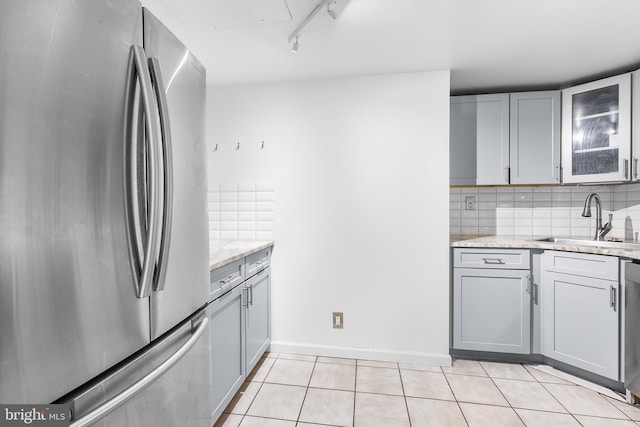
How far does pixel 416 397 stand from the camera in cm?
208

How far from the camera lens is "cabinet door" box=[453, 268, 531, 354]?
8.20 feet

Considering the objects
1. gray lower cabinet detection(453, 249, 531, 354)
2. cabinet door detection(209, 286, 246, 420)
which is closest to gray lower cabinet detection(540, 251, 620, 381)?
gray lower cabinet detection(453, 249, 531, 354)

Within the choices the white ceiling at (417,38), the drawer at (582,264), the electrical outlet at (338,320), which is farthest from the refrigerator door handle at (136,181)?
the drawer at (582,264)

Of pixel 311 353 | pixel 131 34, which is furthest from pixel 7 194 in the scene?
pixel 311 353

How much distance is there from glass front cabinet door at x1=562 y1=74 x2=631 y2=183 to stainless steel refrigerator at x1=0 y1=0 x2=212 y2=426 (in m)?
3.02

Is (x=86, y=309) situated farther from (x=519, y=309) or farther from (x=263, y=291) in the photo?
(x=519, y=309)

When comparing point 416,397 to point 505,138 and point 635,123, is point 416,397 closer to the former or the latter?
point 505,138

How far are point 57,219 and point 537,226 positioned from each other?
11.4 ft

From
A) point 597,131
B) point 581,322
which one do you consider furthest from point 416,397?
point 597,131

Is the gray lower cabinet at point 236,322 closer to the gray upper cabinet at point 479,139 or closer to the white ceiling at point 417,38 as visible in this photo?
the white ceiling at point 417,38

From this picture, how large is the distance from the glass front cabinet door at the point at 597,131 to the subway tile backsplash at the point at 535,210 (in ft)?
1.14

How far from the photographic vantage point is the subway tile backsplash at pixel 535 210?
2.87 metres

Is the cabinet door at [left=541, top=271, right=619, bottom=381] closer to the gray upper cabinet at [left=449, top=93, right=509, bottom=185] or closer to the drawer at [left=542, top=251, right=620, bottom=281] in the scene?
the drawer at [left=542, top=251, right=620, bottom=281]

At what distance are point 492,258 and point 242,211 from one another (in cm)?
208
